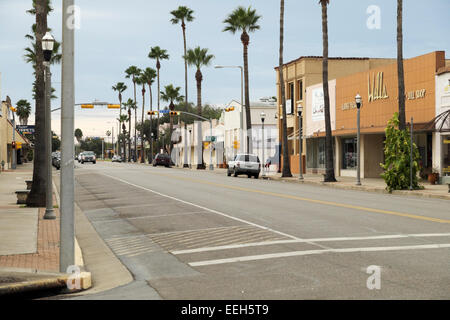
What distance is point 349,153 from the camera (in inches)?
1715

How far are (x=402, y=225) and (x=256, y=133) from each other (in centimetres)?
5781

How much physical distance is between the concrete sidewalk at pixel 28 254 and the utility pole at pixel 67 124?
602mm

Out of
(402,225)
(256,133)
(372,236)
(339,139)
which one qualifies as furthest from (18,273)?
(256,133)

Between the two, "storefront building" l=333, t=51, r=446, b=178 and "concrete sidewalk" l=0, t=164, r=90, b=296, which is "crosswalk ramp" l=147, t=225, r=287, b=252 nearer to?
"concrete sidewalk" l=0, t=164, r=90, b=296

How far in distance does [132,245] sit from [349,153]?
33.3 m

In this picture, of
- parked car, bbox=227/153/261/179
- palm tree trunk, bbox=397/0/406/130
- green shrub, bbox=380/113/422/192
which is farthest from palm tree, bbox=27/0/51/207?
parked car, bbox=227/153/261/179

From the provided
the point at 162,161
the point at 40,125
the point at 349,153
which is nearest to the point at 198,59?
the point at 162,161

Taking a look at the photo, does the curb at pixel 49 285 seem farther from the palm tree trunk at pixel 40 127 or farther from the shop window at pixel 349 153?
the shop window at pixel 349 153

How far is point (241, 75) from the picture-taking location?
56438 millimetres

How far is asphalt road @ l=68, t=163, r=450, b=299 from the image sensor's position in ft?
24.7

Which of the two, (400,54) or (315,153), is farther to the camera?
(315,153)

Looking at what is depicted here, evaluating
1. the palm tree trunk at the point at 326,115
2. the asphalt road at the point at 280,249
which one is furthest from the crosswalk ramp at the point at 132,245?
the palm tree trunk at the point at 326,115

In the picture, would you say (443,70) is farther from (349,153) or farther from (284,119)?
(284,119)
